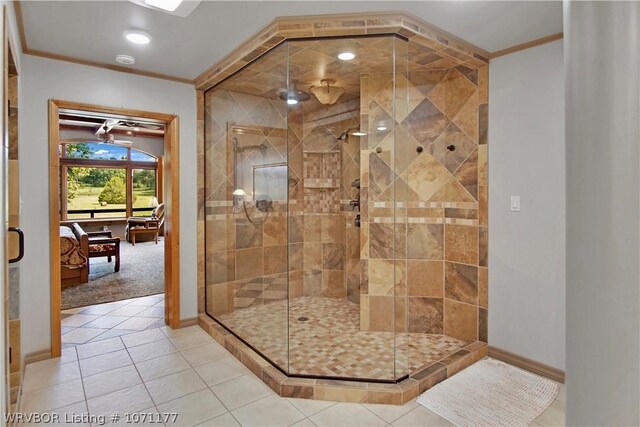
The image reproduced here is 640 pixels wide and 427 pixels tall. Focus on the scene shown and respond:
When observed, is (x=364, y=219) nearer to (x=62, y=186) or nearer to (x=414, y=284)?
(x=414, y=284)

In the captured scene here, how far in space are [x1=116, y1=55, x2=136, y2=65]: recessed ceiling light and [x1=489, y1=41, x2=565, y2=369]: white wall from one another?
2810mm

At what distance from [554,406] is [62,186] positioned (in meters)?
11.2

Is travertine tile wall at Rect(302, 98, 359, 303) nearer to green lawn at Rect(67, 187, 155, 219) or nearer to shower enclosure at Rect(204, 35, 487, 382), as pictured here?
shower enclosure at Rect(204, 35, 487, 382)

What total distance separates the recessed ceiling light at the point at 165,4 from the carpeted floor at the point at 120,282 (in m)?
3.66

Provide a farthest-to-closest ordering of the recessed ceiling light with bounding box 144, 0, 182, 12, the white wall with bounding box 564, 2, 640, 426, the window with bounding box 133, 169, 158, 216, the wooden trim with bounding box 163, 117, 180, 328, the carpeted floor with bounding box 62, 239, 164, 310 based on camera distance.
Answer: the window with bounding box 133, 169, 158, 216
the carpeted floor with bounding box 62, 239, 164, 310
the wooden trim with bounding box 163, 117, 180, 328
the recessed ceiling light with bounding box 144, 0, 182, 12
the white wall with bounding box 564, 2, 640, 426

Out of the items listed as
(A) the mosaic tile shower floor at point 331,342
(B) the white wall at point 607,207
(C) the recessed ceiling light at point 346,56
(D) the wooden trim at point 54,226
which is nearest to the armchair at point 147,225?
(D) the wooden trim at point 54,226

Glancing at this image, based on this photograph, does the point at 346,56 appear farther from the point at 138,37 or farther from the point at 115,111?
the point at 115,111

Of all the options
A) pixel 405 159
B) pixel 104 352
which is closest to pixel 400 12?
pixel 405 159

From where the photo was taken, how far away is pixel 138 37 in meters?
2.52

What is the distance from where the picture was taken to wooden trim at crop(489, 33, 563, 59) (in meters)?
2.42

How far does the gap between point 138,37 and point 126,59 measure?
0.47m

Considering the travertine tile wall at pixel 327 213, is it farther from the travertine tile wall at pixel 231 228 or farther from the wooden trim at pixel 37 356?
the wooden trim at pixel 37 356

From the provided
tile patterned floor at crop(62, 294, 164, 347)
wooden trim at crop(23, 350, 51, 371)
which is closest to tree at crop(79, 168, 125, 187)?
tile patterned floor at crop(62, 294, 164, 347)

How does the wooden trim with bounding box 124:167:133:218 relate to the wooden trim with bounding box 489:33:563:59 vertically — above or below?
below
